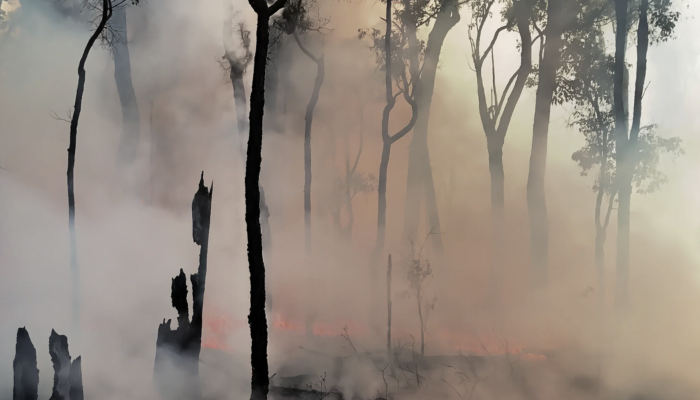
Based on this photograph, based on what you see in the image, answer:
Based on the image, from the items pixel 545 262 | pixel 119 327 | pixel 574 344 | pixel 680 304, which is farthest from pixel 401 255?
pixel 119 327

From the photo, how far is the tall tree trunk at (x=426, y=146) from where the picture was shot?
934 cm

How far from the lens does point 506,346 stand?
7.12 m

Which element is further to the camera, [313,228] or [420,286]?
[313,228]

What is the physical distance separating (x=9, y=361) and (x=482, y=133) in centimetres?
878

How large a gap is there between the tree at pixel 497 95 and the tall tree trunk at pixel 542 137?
372mm

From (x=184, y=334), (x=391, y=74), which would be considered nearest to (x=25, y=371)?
(x=184, y=334)

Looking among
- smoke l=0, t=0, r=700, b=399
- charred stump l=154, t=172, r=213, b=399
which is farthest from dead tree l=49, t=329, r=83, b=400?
smoke l=0, t=0, r=700, b=399

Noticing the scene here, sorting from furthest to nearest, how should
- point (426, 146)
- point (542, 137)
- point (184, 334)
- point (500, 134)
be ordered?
point (426, 146) → point (500, 134) → point (542, 137) → point (184, 334)

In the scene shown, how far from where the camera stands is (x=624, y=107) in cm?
774

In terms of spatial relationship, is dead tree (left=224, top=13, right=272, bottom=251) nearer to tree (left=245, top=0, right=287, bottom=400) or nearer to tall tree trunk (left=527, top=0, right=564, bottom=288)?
tree (left=245, top=0, right=287, bottom=400)

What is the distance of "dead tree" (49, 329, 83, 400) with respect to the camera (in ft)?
17.2

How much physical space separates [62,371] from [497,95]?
8.45 metres

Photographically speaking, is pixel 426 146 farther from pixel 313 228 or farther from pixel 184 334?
pixel 184 334

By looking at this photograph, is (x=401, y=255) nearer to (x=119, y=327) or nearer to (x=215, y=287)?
(x=215, y=287)
